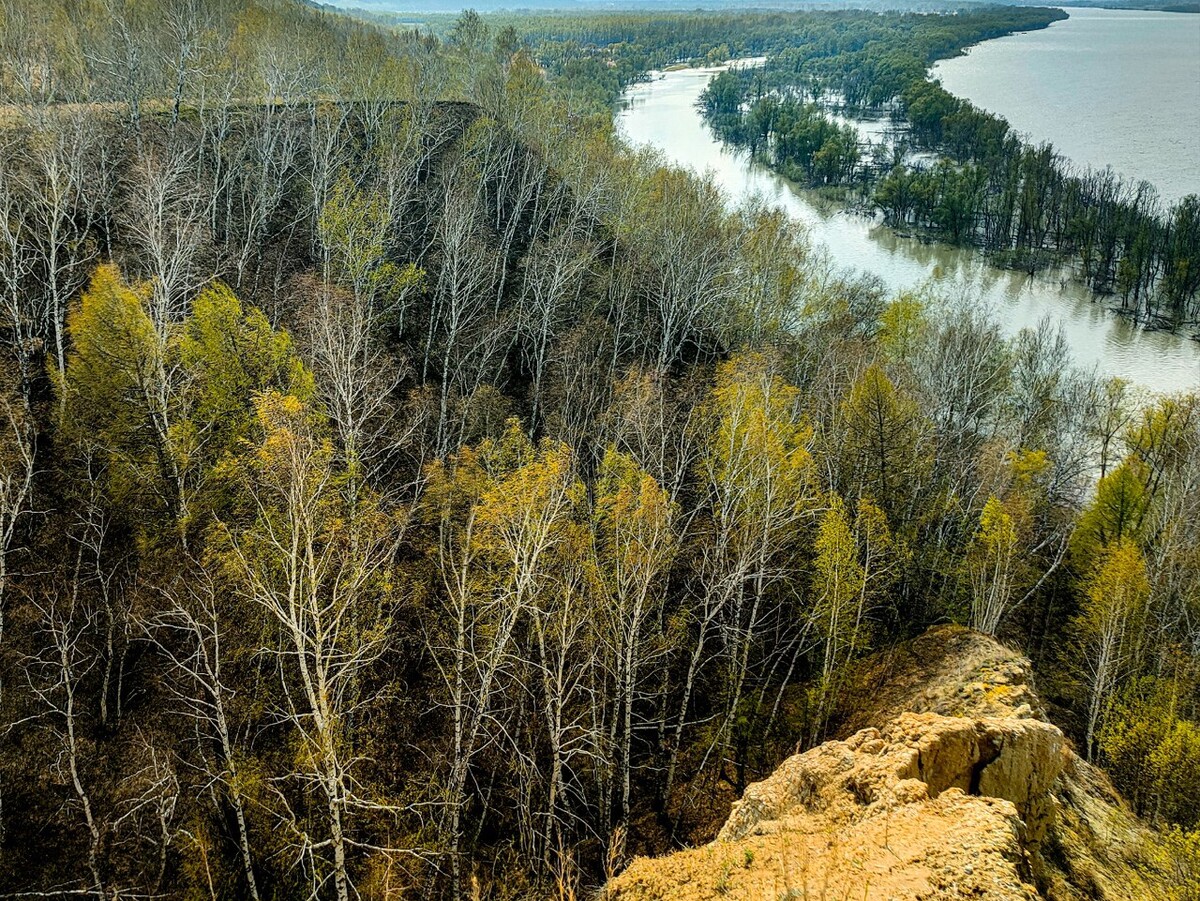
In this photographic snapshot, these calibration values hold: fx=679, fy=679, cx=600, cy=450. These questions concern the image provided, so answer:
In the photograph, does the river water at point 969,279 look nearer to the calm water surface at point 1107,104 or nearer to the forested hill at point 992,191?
the forested hill at point 992,191

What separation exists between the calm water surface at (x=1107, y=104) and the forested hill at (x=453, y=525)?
80.9 meters

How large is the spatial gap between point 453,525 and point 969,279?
67165 millimetres

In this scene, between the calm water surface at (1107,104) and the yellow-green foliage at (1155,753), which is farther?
the calm water surface at (1107,104)

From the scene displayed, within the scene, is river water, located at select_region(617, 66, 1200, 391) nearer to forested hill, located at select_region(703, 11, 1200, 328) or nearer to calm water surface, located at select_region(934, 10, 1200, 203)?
forested hill, located at select_region(703, 11, 1200, 328)

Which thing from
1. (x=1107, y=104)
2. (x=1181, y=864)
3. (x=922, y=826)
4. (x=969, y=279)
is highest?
(x=1107, y=104)

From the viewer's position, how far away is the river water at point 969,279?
192 feet

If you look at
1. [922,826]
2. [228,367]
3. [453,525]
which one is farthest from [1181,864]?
[228,367]

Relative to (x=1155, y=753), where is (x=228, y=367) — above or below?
above

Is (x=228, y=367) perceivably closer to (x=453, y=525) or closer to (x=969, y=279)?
(x=453, y=525)

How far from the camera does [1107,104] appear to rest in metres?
140

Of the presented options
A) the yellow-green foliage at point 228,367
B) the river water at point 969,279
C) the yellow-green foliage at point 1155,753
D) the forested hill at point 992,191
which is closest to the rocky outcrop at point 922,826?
the yellow-green foliage at point 1155,753

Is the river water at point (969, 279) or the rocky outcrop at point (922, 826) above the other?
the river water at point (969, 279)

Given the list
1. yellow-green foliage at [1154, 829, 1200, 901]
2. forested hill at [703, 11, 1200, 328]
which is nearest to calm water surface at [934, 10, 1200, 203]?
forested hill at [703, 11, 1200, 328]

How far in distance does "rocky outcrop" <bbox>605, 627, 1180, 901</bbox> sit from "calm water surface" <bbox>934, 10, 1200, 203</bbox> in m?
105
